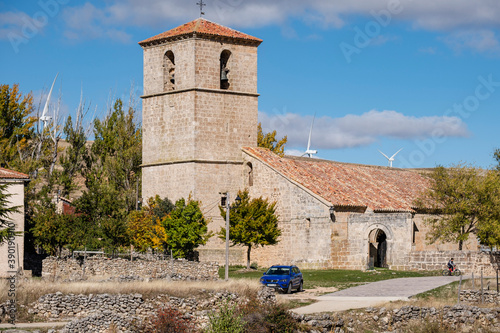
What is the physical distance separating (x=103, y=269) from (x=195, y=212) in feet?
21.1

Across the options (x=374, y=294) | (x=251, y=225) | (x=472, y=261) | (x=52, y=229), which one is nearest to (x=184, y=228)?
(x=251, y=225)

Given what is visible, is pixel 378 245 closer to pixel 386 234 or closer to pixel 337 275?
pixel 386 234

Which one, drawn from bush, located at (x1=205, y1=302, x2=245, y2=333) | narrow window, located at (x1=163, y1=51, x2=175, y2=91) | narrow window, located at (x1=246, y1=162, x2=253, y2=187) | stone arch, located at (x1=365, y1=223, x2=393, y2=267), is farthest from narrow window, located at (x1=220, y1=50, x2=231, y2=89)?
bush, located at (x1=205, y1=302, x2=245, y2=333)

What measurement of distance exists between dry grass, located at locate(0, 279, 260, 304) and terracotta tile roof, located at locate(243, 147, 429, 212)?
52.0ft

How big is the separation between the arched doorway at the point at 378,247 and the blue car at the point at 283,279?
488 inches

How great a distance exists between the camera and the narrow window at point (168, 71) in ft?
165

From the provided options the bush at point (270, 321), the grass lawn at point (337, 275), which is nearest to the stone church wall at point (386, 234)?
the grass lawn at point (337, 275)

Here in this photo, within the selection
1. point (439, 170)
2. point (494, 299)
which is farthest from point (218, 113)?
point (494, 299)

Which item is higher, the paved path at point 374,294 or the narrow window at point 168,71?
the narrow window at point 168,71

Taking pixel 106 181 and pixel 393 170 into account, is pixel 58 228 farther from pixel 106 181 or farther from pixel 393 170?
pixel 393 170

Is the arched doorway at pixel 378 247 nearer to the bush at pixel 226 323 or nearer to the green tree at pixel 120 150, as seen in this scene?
the green tree at pixel 120 150

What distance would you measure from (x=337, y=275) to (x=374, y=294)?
7.79m

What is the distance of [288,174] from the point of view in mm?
47969

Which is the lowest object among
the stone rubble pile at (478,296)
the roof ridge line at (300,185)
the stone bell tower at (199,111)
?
the stone rubble pile at (478,296)
